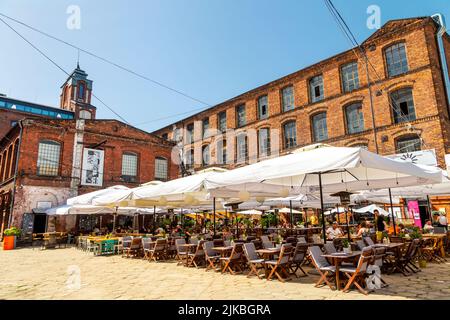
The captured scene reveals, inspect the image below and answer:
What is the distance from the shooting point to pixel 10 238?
1723 centimetres

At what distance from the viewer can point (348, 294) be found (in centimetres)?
520

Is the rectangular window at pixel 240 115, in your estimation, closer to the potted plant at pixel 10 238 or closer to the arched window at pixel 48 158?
the arched window at pixel 48 158

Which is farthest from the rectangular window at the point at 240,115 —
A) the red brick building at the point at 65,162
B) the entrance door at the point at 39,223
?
the entrance door at the point at 39,223

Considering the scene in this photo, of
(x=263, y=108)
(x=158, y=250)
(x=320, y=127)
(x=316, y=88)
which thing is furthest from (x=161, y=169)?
(x=158, y=250)

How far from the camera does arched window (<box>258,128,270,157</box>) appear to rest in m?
27.7

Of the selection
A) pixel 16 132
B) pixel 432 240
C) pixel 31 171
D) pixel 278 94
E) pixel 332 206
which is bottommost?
pixel 432 240

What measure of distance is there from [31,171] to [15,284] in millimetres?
15521

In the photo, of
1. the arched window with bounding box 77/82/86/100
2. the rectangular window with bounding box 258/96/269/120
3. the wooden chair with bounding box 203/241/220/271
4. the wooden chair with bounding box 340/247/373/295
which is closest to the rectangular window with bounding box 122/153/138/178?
the rectangular window with bounding box 258/96/269/120

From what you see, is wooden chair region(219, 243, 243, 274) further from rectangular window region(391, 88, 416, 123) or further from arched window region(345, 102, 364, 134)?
arched window region(345, 102, 364, 134)

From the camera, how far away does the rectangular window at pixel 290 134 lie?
25.8 metres

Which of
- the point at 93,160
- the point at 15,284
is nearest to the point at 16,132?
the point at 93,160

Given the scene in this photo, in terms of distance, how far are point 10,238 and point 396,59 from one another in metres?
26.3

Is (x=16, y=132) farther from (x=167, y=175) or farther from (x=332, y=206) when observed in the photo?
(x=332, y=206)

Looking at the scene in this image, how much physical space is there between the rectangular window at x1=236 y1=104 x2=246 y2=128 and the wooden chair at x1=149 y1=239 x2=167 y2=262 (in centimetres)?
2097
